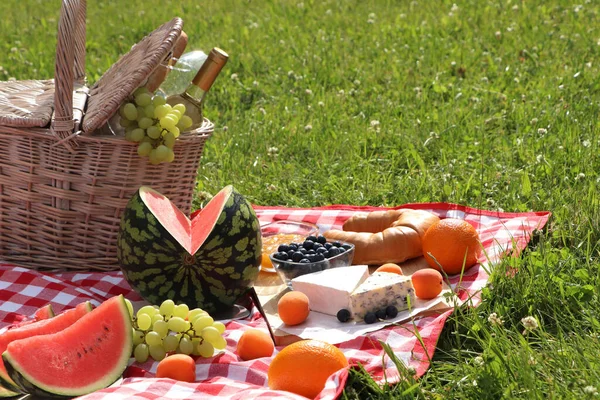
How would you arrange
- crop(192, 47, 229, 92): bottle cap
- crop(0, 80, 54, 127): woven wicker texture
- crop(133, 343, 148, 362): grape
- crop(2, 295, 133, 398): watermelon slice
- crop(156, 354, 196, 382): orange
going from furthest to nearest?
crop(192, 47, 229, 92): bottle cap → crop(0, 80, 54, 127): woven wicker texture → crop(133, 343, 148, 362): grape → crop(156, 354, 196, 382): orange → crop(2, 295, 133, 398): watermelon slice

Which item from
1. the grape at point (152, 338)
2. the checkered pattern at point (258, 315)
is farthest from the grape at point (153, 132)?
the grape at point (152, 338)

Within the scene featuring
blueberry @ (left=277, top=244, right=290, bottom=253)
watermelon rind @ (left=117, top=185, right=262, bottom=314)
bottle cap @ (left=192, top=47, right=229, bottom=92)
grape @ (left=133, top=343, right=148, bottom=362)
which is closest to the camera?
grape @ (left=133, top=343, right=148, bottom=362)

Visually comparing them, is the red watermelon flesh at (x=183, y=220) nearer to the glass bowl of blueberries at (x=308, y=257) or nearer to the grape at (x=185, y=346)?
the glass bowl of blueberries at (x=308, y=257)

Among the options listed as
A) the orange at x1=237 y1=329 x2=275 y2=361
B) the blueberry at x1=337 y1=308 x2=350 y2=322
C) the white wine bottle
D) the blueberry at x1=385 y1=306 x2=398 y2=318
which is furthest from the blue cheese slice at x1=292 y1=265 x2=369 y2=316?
the white wine bottle

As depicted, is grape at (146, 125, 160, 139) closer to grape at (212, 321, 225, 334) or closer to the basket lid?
the basket lid

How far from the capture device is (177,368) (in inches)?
106

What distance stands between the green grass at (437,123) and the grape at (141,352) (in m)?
0.71

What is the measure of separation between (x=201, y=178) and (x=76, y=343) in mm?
2388

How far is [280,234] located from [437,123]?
201 cm

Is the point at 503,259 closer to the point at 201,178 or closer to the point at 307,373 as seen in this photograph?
the point at 307,373

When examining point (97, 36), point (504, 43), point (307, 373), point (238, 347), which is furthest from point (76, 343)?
point (97, 36)

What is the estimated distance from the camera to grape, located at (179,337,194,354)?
287cm

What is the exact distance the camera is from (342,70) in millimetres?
6645

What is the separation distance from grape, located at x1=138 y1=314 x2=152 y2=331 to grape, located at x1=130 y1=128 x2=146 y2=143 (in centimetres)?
89
